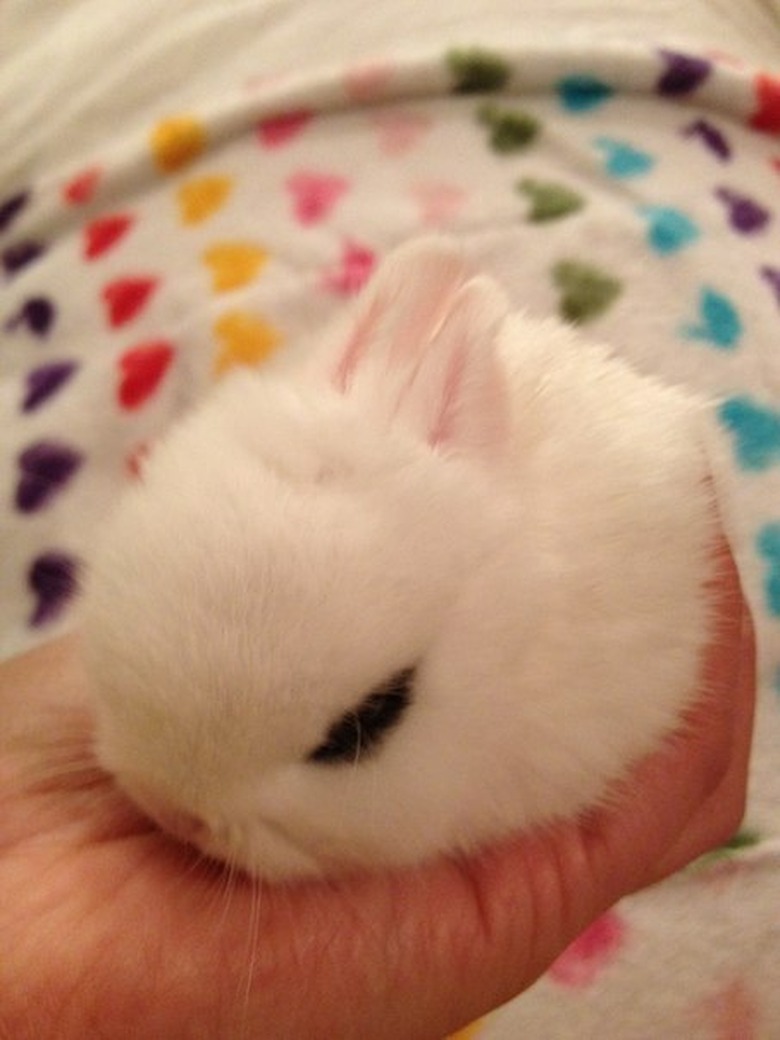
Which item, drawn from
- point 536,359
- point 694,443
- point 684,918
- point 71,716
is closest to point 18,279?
point 71,716

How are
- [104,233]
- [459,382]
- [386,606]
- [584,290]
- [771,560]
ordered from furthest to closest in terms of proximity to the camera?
1. [104,233]
2. [584,290]
3. [771,560]
4. [459,382]
5. [386,606]

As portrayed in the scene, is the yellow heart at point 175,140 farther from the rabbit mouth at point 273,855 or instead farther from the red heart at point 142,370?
the rabbit mouth at point 273,855

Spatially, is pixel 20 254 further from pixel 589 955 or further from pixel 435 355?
pixel 589 955

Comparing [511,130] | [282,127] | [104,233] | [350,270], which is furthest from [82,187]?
[511,130]

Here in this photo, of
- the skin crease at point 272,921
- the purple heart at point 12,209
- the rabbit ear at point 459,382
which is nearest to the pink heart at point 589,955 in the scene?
the skin crease at point 272,921

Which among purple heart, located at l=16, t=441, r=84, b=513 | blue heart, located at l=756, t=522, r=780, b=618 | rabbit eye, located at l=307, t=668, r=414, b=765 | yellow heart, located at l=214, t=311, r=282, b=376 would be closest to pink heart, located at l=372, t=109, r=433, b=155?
yellow heart, located at l=214, t=311, r=282, b=376

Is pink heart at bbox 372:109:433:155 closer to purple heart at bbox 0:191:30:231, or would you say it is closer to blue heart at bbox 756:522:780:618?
purple heart at bbox 0:191:30:231
